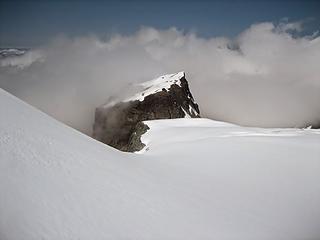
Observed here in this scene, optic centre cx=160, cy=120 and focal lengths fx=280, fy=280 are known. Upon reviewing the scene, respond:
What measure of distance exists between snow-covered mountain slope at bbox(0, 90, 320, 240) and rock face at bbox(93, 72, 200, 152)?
44.6 meters

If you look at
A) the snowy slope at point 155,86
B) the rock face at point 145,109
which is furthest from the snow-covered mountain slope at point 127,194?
the snowy slope at point 155,86

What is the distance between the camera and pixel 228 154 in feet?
35.5

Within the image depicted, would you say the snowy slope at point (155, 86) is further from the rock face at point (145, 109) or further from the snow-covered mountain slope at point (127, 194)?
the snow-covered mountain slope at point (127, 194)

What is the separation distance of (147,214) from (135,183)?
1.11m

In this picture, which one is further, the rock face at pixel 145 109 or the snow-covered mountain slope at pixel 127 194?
the rock face at pixel 145 109

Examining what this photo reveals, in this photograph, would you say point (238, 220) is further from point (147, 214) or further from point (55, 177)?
point (55, 177)

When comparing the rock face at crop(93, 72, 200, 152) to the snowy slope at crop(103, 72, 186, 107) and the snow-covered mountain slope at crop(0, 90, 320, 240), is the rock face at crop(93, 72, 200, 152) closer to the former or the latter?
the snowy slope at crop(103, 72, 186, 107)

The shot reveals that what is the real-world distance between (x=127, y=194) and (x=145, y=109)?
51143 millimetres

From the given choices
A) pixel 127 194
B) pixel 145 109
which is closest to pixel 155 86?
pixel 145 109

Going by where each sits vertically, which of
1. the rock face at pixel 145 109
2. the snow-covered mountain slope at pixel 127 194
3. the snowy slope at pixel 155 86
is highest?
the snowy slope at pixel 155 86

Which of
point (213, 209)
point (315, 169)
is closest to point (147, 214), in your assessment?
point (213, 209)

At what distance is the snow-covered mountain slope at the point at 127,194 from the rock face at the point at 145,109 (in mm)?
44558

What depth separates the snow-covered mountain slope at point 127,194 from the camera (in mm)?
4219

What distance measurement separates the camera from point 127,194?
5566 millimetres
